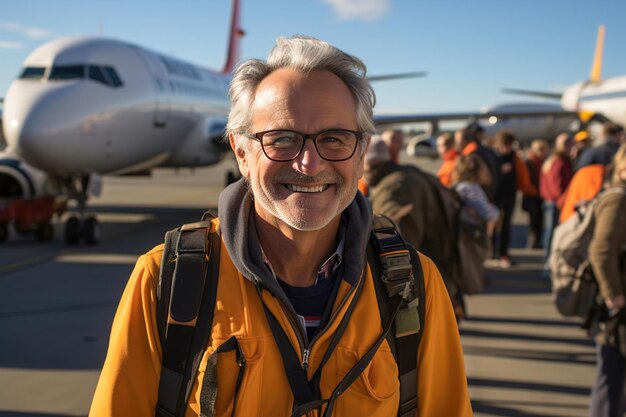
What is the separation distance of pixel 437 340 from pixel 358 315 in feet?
0.85

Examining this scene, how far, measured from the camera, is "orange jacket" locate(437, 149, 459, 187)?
22.3ft

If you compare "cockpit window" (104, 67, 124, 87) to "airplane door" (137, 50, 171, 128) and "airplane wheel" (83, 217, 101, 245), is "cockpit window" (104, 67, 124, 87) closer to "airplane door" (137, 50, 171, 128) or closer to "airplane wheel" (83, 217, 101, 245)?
"airplane door" (137, 50, 171, 128)

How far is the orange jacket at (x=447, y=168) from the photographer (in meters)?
6.79

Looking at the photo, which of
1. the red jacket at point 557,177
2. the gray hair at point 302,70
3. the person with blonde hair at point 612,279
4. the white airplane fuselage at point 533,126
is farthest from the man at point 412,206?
the white airplane fuselage at point 533,126

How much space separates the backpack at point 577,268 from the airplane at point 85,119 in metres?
7.79

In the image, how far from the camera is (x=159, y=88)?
1234 centimetres

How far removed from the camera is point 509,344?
5906mm

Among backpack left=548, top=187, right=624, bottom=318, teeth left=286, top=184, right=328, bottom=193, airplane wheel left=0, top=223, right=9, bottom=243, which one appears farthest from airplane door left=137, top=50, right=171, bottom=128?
teeth left=286, top=184, right=328, bottom=193

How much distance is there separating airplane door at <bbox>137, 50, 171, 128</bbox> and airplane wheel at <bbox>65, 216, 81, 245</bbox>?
2640 mm

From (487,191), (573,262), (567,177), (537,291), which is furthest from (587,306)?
(567,177)

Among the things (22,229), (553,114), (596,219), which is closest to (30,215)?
(22,229)

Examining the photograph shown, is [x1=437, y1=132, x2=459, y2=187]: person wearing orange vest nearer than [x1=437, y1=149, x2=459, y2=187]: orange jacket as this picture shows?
No

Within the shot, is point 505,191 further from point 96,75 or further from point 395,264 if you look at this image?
point 395,264

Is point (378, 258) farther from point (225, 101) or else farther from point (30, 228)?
point (225, 101)
